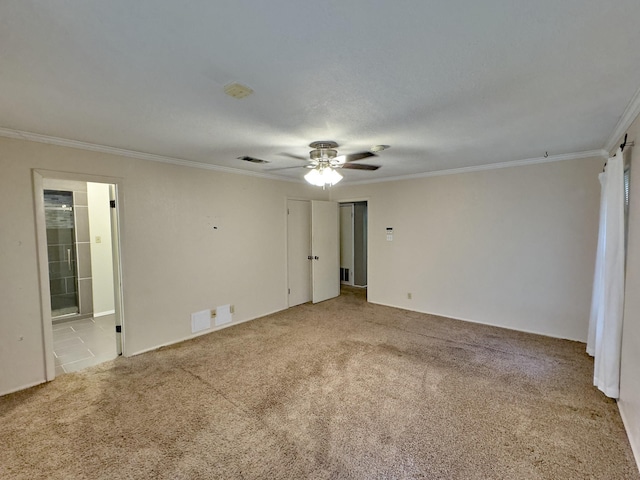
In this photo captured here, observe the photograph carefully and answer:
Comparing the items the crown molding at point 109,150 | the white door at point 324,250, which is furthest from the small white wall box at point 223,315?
the crown molding at point 109,150

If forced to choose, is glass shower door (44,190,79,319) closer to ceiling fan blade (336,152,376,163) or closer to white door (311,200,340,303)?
white door (311,200,340,303)

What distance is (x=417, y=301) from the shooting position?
197 inches

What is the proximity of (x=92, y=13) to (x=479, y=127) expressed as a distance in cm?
266

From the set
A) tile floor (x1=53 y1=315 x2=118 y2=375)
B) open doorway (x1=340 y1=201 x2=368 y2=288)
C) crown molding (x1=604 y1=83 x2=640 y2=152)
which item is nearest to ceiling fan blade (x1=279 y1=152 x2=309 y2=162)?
crown molding (x1=604 y1=83 x2=640 y2=152)

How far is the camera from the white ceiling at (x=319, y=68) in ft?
3.85

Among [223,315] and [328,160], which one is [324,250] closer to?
[223,315]

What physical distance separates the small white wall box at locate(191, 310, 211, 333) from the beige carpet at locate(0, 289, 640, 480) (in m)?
0.33

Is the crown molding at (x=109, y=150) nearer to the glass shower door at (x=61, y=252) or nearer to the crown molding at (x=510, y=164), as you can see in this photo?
the glass shower door at (x=61, y=252)

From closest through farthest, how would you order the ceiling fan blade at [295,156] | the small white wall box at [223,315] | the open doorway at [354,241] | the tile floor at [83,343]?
1. the tile floor at [83,343]
2. the ceiling fan blade at [295,156]
3. the small white wall box at [223,315]
4. the open doorway at [354,241]

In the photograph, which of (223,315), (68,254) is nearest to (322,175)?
(223,315)

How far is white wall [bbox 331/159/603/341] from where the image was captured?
145 inches

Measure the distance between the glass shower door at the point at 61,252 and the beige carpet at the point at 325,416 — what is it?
95.1 inches

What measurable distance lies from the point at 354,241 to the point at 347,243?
0.19 m

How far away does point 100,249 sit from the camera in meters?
5.10
